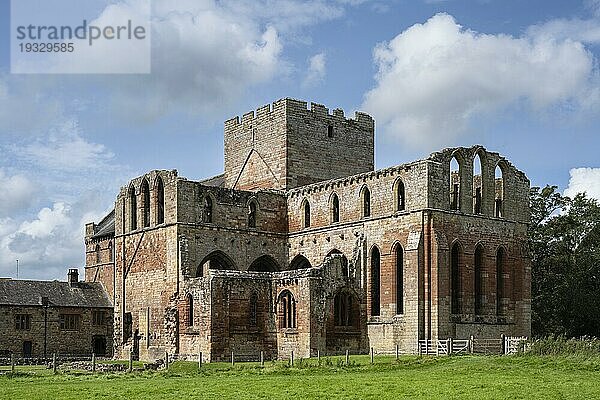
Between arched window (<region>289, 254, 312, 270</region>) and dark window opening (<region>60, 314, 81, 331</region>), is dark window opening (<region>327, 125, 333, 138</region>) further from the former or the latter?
dark window opening (<region>60, 314, 81, 331</region>)

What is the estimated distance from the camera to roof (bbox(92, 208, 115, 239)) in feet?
234

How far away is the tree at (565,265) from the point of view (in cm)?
6888

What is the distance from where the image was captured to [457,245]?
5572cm

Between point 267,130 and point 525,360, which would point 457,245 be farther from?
point 267,130

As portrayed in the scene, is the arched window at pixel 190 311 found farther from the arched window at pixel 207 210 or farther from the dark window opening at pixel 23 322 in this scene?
the dark window opening at pixel 23 322

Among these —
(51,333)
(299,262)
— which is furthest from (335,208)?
(51,333)

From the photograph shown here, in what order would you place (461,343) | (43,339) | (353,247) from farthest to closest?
(43,339) < (353,247) < (461,343)

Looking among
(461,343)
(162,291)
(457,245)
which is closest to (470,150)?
(457,245)

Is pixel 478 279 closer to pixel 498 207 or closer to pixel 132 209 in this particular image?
pixel 498 207

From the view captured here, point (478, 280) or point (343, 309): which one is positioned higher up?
point (478, 280)

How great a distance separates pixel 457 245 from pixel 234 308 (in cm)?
1361

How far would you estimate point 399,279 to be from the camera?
184 feet

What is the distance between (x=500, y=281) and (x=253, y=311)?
15271 mm

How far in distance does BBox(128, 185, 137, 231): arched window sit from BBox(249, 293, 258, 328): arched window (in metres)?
13.1
